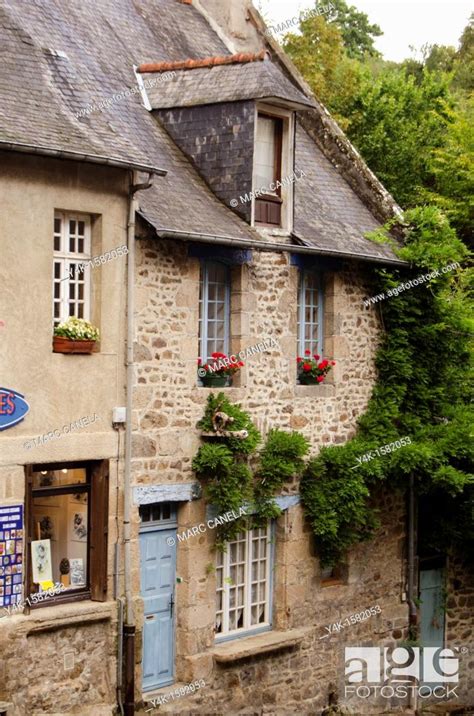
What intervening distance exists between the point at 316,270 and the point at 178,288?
287 centimetres

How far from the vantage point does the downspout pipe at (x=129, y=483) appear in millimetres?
13453

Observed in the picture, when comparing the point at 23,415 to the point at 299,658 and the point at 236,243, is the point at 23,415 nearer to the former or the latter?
the point at 236,243

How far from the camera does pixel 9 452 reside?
12.4 meters

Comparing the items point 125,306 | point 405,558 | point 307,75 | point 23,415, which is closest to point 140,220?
point 125,306

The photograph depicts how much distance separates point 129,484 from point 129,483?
1cm

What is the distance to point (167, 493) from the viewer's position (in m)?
14.1

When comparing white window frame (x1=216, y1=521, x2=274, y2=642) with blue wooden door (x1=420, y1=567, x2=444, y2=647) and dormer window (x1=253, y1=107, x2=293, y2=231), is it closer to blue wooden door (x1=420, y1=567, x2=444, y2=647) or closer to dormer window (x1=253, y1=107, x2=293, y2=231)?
blue wooden door (x1=420, y1=567, x2=444, y2=647)

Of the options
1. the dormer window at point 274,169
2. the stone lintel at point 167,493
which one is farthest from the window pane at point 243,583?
the dormer window at point 274,169

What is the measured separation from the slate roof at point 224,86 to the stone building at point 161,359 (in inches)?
1.4

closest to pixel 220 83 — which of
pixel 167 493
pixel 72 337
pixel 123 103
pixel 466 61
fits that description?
pixel 123 103

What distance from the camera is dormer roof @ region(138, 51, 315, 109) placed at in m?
15.0

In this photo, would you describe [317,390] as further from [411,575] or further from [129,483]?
[129,483]

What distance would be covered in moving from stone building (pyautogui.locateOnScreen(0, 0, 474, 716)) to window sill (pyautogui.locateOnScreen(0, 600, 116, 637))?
0.10ft

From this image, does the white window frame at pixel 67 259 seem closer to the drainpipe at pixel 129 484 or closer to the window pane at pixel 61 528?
the drainpipe at pixel 129 484
